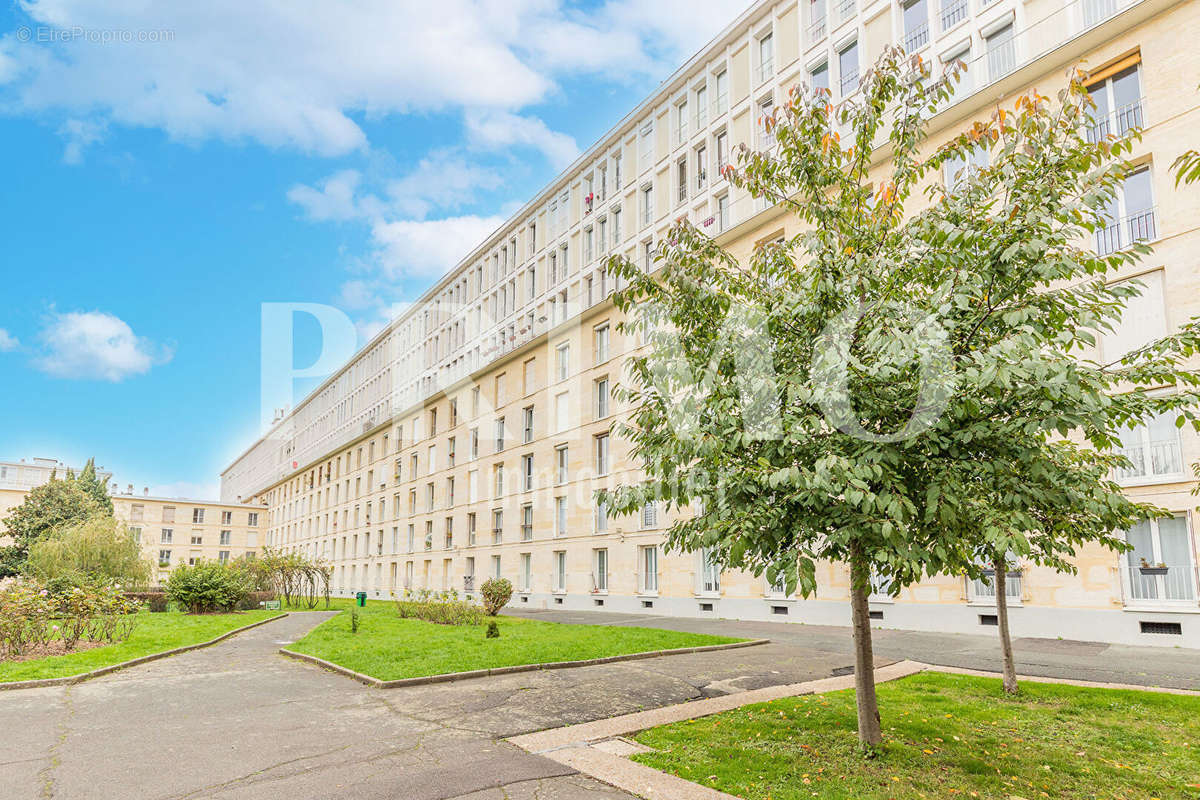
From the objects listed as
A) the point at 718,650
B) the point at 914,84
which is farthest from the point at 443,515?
the point at 914,84

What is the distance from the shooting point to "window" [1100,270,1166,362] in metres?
16.3

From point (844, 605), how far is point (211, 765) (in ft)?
61.3

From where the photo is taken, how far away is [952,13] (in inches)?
813

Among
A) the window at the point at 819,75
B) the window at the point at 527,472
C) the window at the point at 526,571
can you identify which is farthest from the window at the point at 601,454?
the window at the point at 819,75

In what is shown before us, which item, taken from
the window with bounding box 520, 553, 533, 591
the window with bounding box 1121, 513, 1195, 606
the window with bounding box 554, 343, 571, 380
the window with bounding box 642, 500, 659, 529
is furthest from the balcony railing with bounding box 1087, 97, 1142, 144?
the window with bounding box 520, 553, 533, 591

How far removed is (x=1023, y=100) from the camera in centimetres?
629

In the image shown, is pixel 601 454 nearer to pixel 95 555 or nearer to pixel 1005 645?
pixel 1005 645

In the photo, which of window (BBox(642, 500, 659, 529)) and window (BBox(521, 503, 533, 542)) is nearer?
window (BBox(642, 500, 659, 529))

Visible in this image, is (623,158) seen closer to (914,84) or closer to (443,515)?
(443,515)

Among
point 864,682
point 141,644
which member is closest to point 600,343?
point 141,644

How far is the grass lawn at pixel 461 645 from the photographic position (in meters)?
12.1

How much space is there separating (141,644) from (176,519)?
257 feet

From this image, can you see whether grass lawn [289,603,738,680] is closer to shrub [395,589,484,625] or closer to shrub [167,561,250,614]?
shrub [395,589,484,625]

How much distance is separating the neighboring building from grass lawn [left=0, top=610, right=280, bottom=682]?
62.1m
